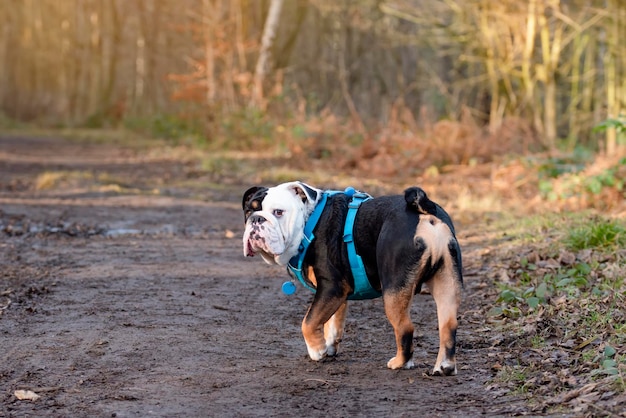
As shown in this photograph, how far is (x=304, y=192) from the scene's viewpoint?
5430 millimetres

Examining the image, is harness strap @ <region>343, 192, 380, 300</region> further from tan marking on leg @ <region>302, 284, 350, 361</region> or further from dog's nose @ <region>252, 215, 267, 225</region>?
dog's nose @ <region>252, 215, 267, 225</region>

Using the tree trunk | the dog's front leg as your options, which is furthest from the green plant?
the tree trunk

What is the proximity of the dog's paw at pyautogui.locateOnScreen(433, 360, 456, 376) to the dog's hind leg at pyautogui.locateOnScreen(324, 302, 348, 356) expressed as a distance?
Result: 2.67 ft

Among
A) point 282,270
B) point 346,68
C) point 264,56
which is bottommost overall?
point 282,270

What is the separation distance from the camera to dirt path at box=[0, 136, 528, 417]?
461 cm

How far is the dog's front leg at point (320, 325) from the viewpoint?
17.3ft

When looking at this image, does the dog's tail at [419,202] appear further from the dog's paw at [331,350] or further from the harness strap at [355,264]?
the dog's paw at [331,350]

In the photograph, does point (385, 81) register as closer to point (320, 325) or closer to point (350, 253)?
point (350, 253)

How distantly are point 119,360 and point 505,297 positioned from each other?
122 inches

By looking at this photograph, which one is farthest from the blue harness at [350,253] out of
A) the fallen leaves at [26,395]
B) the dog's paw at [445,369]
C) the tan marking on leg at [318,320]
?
the fallen leaves at [26,395]

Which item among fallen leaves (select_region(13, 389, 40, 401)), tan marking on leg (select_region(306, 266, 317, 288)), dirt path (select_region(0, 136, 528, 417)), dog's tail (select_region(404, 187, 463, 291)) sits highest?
dog's tail (select_region(404, 187, 463, 291))

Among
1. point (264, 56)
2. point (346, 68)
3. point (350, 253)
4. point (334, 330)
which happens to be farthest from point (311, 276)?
point (346, 68)

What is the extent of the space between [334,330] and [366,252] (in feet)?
2.16

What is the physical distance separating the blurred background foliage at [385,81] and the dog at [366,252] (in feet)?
14.7
